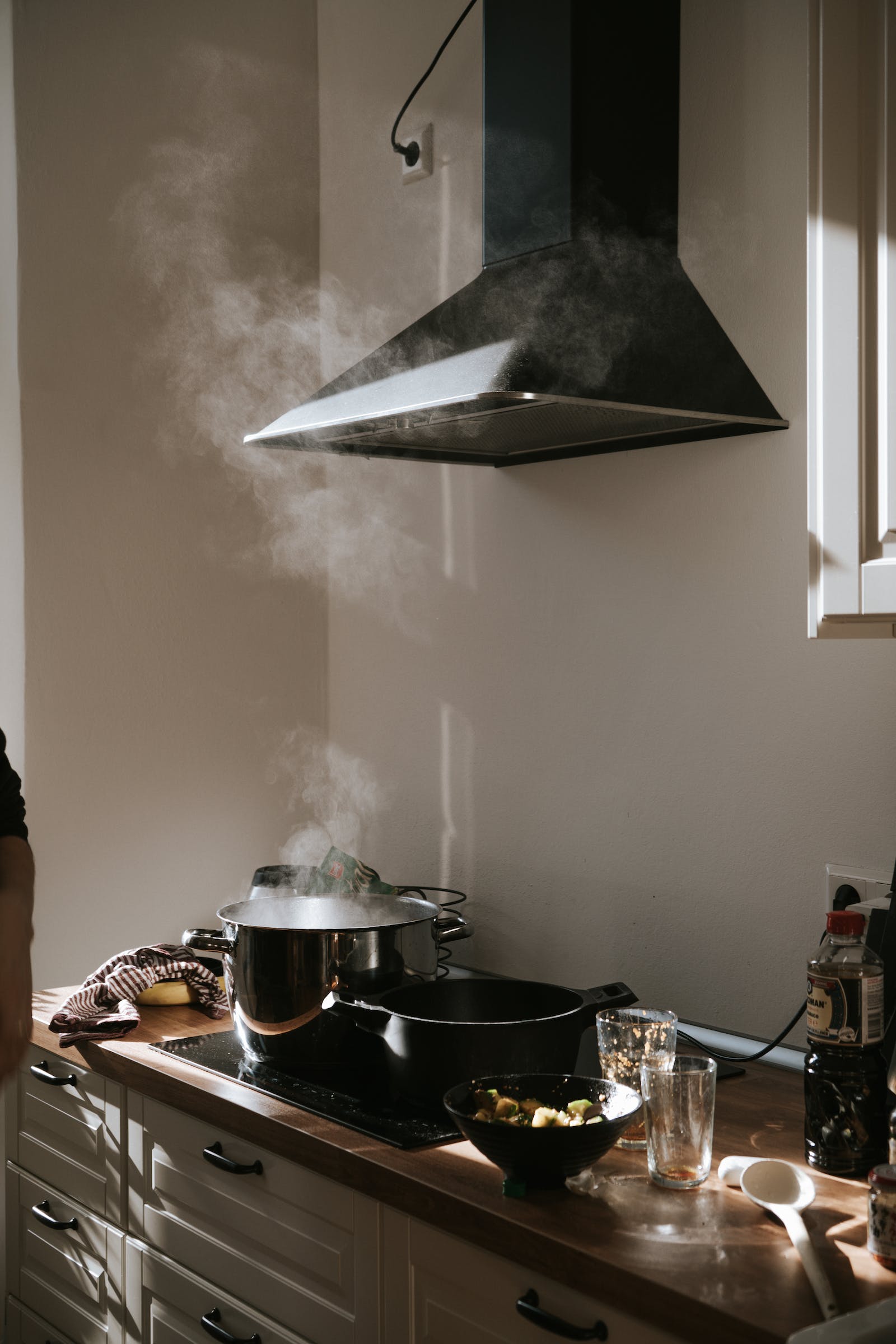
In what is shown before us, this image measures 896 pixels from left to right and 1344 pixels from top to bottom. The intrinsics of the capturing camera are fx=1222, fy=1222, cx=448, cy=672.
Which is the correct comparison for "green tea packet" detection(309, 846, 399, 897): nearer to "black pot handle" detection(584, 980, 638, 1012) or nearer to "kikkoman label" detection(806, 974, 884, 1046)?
"black pot handle" detection(584, 980, 638, 1012)

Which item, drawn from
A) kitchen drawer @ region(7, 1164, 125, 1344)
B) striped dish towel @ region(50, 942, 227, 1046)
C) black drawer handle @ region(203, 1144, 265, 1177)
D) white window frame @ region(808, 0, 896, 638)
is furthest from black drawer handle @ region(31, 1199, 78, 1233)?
white window frame @ region(808, 0, 896, 638)

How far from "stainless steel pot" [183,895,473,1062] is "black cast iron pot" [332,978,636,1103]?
0.16 feet

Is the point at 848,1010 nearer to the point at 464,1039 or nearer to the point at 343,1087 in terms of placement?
the point at 464,1039

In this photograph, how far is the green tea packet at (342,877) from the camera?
207cm

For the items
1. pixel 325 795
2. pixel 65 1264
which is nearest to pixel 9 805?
pixel 65 1264

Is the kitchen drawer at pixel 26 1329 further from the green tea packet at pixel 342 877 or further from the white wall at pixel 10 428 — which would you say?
the white wall at pixel 10 428

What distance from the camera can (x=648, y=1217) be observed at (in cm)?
114

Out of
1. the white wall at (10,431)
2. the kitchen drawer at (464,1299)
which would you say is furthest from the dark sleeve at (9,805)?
the white wall at (10,431)

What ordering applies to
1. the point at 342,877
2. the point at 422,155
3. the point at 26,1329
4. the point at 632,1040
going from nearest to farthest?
1. the point at 632,1040
2. the point at 26,1329
3. the point at 342,877
4. the point at 422,155

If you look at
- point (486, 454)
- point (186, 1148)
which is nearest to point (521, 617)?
point (486, 454)

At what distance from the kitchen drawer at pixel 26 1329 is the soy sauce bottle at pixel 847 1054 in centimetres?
123

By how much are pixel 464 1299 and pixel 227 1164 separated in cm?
40

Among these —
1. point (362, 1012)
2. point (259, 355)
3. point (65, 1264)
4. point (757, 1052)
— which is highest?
point (259, 355)

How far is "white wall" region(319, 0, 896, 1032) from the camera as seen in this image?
1639mm
